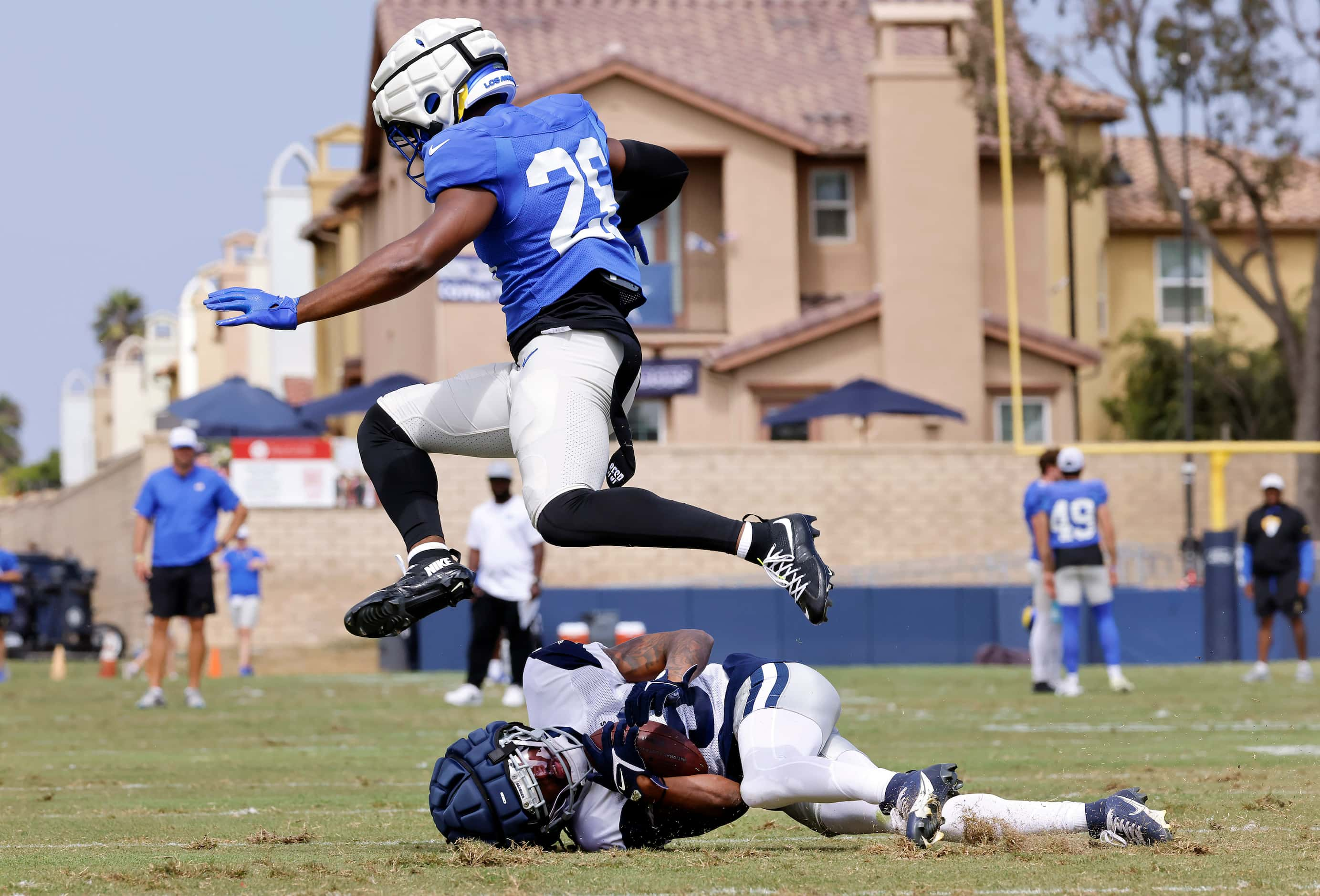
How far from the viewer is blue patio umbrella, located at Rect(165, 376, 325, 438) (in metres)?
27.7

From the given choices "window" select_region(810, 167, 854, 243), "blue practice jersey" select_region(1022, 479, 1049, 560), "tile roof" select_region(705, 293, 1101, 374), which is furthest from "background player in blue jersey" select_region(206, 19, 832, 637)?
"window" select_region(810, 167, 854, 243)

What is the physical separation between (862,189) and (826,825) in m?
28.2

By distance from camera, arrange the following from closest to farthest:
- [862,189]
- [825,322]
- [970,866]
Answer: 1. [970,866]
2. [825,322]
3. [862,189]

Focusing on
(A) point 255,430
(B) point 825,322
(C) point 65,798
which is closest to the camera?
(C) point 65,798

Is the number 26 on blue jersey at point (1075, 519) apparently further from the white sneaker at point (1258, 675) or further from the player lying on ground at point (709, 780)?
the player lying on ground at point (709, 780)

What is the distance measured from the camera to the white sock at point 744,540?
17.6 ft

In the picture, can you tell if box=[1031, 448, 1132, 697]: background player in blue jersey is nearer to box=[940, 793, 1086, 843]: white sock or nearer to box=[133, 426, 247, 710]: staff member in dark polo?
box=[133, 426, 247, 710]: staff member in dark polo

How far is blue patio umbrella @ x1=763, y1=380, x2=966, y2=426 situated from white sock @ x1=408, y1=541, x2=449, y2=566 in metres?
21.6

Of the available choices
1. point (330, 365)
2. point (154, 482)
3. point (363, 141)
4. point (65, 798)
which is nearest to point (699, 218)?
point (363, 141)

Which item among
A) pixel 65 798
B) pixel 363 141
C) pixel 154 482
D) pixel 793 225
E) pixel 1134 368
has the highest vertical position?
pixel 363 141

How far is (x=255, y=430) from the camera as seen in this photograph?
2839 cm

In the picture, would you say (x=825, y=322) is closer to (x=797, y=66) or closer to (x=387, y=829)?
(x=797, y=66)

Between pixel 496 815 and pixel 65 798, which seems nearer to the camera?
pixel 496 815

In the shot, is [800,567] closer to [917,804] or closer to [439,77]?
[917,804]
